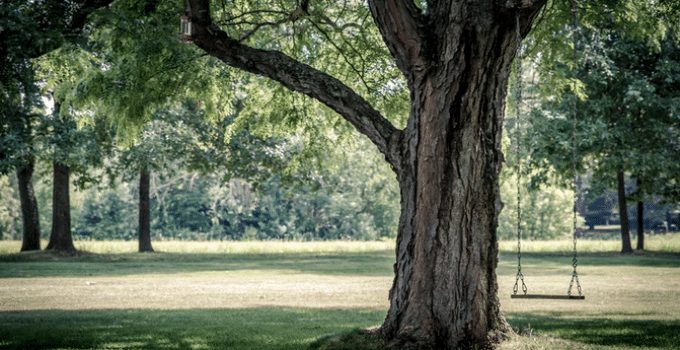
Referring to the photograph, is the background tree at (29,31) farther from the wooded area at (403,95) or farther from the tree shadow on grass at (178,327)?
the tree shadow on grass at (178,327)

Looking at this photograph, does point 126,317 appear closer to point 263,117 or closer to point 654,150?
point 263,117

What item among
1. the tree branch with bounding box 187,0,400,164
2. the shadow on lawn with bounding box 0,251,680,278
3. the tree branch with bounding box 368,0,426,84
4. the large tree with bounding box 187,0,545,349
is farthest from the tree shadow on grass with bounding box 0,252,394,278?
the tree branch with bounding box 368,0,426,84

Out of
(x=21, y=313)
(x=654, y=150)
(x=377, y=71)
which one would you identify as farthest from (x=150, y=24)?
(x=654, y=150)

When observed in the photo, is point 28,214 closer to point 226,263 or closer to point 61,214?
point 61,214

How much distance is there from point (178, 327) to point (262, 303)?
13.3ft

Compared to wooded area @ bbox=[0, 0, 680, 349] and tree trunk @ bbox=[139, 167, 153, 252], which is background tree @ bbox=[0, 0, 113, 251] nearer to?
wooded area @ bbox=[0, 0, 680, 349]

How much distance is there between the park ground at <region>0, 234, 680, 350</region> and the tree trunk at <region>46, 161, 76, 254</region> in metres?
1.12

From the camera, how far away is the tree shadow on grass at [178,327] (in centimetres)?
1069

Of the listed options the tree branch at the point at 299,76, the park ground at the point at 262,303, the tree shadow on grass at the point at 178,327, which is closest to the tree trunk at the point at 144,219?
the park ground at the point at 262,303

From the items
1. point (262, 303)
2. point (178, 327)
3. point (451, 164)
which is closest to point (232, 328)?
point (178, 327)

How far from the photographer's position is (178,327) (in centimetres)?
1248

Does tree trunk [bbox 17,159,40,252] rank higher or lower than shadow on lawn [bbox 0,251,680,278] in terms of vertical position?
higher

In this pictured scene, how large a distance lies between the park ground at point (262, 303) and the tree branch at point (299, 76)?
2806 millimetres

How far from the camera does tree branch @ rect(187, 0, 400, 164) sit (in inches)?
401
